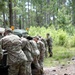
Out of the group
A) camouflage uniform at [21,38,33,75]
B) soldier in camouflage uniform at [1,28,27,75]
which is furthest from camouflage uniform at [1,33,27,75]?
camouflage uniform at [21,38,33,75]

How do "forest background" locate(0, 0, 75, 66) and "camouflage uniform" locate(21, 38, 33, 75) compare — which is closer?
"camouflage uniform" locate(21, 38, 33, 75)

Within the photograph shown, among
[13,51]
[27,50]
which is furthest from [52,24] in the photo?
[13,51]

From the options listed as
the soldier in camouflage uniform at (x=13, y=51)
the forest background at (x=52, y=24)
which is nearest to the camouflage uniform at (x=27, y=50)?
the soldier in camouflage uniform at (x=13, y=51)

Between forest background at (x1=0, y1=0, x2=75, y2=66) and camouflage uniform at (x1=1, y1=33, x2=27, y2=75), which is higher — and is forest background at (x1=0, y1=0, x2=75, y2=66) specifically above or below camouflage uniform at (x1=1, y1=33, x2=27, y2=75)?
below

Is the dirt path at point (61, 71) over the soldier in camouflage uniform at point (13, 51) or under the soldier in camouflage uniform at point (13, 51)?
under

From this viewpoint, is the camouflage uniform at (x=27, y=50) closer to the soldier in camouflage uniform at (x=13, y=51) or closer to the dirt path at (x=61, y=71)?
the soldier in camouflage uniform at (x=13, y=51)

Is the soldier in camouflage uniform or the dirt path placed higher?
the soldier in camouflage uniform

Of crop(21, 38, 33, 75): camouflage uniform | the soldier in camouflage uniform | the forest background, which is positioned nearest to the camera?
the soldier in camouflage uniform

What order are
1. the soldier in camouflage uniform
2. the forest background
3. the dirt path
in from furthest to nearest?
the forest background, the dirt path, the soldier in camouflage uniform

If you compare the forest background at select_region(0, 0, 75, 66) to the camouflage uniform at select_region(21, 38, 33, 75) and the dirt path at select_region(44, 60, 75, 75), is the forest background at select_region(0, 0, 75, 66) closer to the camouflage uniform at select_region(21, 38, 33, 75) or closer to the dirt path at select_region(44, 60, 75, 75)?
the dirt path at select_region(44, 60, 75, 75)

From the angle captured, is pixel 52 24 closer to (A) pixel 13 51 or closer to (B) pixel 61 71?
(B) pixel 61 71

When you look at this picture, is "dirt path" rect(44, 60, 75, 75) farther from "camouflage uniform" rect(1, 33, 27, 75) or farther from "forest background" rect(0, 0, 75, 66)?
"camouflage uniform" rect(1, 33, 27, 75)

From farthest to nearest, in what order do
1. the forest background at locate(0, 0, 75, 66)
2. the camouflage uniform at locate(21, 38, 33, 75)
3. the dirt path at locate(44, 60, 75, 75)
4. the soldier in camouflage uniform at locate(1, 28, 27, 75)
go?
the forest background at locate(0, 0, 75, 66), the dirt path at locate(44, 60, 75, 75), the camouflage uniform at locate(21, 38, 33, 75), the soldier in camouflage uniform at locate(1, 28, 27, 75)

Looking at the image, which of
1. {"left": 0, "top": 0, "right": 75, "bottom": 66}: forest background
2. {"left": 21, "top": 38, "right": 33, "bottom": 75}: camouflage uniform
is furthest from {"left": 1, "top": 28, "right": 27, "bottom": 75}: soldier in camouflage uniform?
{"left": 0, "top": 0, "right": 75, "bottom": 66}: forest background
